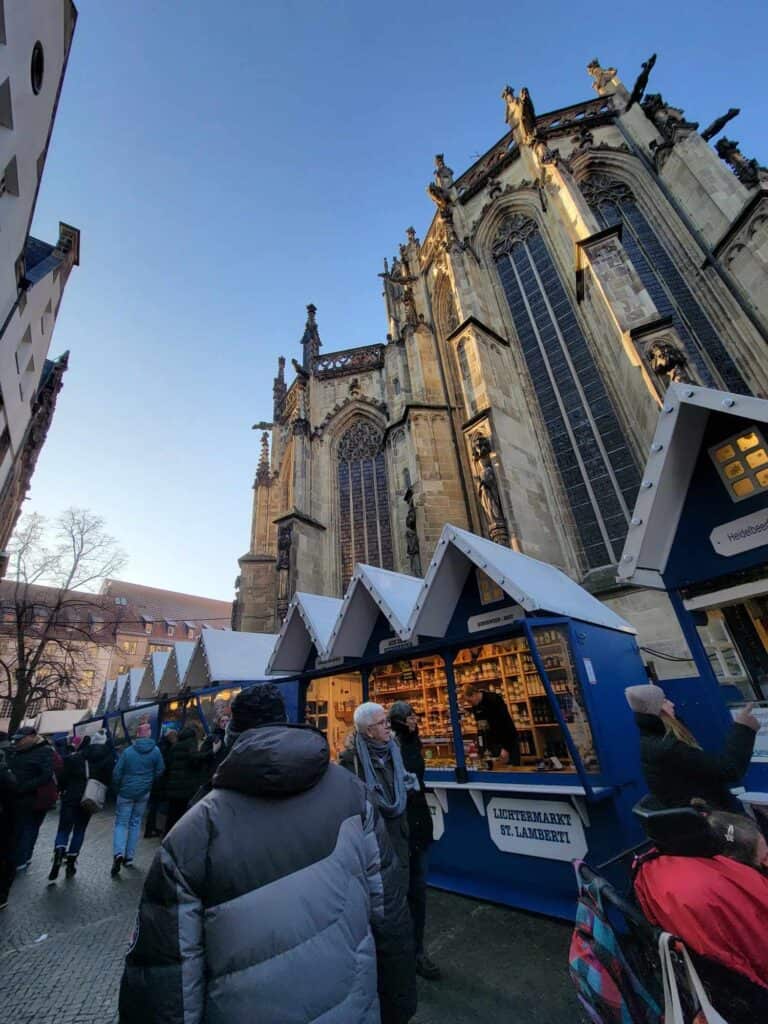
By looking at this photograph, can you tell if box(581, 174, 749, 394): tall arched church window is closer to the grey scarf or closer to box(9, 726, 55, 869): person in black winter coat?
the grey scarf

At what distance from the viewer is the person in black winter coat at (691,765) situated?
1.92 m

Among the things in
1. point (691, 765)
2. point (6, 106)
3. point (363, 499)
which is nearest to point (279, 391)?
point (363, 499)

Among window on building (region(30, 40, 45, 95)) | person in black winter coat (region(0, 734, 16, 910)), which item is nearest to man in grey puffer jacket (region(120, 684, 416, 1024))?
person in black winter coat (region(0, 734, 16, 910))

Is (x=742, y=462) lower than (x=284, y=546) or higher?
lower

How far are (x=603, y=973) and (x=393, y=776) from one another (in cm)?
130

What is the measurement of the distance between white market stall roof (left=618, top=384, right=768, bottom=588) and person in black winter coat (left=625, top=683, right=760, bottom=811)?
5.08ft

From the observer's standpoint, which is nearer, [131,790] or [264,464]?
[131,790]

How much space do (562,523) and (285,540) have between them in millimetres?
8699

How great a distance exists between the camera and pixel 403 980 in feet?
4.37

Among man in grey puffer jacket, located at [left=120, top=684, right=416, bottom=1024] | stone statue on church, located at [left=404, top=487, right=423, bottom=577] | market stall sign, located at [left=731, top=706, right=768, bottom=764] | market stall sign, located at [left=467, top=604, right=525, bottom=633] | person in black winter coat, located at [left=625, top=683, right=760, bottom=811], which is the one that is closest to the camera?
man in grey puffer jacket, located at [left=120, top=684, right=416, bottom=1024]

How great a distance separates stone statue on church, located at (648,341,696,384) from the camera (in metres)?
7.17

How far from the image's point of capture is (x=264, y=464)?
20.3 m

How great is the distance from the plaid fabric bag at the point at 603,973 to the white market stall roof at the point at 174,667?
9.48 meters

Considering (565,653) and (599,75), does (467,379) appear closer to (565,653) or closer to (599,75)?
(565,653)
